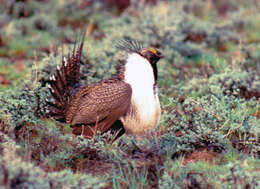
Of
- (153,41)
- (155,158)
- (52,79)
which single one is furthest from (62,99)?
(153,41)

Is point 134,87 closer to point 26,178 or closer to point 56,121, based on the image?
point 56,121

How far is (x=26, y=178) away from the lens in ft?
7.41

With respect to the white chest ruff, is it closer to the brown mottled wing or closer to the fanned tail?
the brown mottled wing

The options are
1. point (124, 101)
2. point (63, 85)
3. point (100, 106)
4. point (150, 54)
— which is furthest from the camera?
point (63, 85)

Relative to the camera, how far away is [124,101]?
3266 mm

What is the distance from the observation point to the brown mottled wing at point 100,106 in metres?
3.28

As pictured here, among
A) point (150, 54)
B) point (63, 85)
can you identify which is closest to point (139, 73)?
point (150, 54)

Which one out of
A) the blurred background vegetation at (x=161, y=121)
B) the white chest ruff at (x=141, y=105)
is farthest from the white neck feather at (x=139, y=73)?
the blurred background vegetation at (x=161, y=121)

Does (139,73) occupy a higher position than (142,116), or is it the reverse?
(139,73)

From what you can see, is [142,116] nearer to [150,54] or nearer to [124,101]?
[124,101]

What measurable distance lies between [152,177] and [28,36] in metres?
4.97

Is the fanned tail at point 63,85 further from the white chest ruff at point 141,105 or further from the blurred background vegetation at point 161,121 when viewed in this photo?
the white chest ruff at point 141,105

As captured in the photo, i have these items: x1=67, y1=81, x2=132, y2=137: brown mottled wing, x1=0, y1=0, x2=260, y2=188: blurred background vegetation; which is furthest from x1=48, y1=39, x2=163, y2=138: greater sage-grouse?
x1=0, y1=0, x2=260, y2=188: blurred background vegetation

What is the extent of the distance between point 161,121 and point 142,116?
1.11 ft
